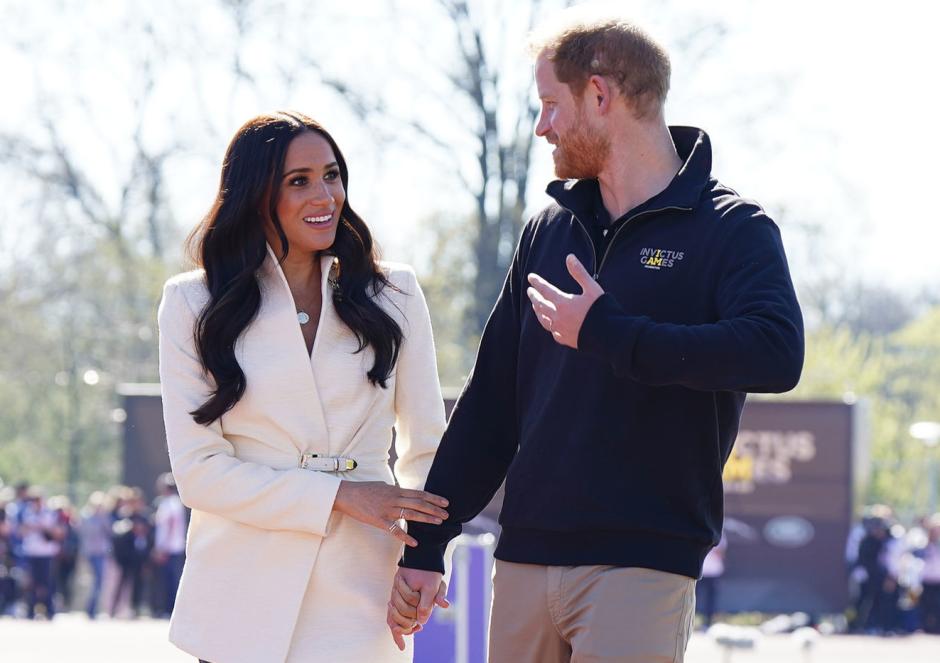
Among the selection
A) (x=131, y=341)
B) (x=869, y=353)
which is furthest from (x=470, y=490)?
(x=869, y=353)

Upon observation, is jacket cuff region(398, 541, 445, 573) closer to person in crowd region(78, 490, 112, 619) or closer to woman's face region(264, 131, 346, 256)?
woman's face region(264, 131, 346, 256)

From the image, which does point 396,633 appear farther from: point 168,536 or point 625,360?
point 168,536

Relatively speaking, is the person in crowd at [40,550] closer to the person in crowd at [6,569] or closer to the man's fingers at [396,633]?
the person in crowd at [6,569]

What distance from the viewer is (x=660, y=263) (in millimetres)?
3482

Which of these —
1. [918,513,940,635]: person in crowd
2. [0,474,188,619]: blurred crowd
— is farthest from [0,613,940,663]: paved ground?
[0,474,188,619]: blurred crowd

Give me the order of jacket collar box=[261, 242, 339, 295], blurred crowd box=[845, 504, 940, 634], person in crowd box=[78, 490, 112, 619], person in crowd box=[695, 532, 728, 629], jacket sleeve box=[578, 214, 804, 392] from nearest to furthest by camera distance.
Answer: jacket sleeve box=[578, 214, 804, 392] → jacket collar box=[261, 242, 339, 295] → person in crowd box=[695, 532, 728, 629] → blurred crowd box=[845, 504, 940, 634] → person in crowd box=[78, 490, 112, 619]

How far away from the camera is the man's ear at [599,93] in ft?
11.8

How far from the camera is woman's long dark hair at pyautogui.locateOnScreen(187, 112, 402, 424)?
3963 mm

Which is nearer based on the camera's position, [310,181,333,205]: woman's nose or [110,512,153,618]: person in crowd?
[310,181,333,205]: woman's nose

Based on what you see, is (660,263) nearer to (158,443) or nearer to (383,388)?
(383,388)

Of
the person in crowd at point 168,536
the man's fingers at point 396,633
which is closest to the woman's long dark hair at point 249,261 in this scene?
the man's fingers at point 396,633

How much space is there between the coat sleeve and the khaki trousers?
0.60m

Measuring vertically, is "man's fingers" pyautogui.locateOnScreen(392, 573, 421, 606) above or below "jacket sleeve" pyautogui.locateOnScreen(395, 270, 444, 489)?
below

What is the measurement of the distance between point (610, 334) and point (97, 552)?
19.3 m
